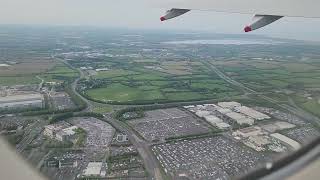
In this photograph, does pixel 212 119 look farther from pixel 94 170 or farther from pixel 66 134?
pixel 94 170

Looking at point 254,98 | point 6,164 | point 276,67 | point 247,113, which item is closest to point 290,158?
point 6,164

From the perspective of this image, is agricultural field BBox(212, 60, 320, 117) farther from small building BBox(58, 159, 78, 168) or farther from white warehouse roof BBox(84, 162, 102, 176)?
small building BBox(58, 159, 78, 168)

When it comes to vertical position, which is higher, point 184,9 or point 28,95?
point 184,9

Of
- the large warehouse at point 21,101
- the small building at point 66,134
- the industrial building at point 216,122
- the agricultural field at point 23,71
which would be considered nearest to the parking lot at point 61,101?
the large warehouse at point 21,101

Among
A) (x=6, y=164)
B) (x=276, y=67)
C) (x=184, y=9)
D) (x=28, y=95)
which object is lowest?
(x=28, y=95)

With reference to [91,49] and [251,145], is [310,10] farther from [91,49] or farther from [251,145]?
[91,49]

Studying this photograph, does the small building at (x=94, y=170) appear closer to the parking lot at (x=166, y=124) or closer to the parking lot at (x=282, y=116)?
the parking lot at (x=166, y=124)

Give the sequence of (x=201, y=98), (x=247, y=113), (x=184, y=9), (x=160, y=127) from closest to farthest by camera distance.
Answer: (x=184, y=9) < (x=160, y=127) < (x=247, y=113) < (x=201, y=98)
